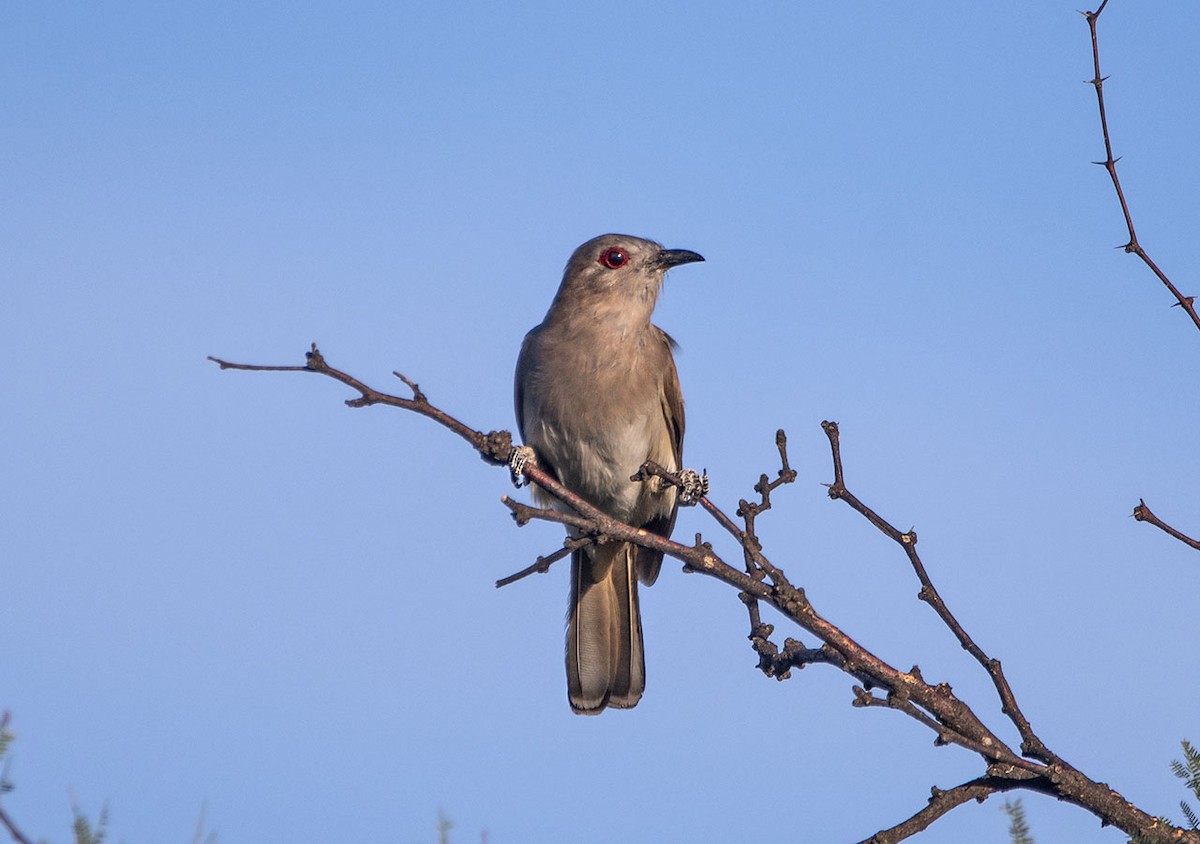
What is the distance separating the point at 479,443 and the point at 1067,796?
1906 mm

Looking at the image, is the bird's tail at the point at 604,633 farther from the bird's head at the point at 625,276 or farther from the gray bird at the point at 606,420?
the bird's head at the point at 625,276

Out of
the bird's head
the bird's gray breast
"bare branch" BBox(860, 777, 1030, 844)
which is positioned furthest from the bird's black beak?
"bare branch" BBox(860, 777, 1030, 844)

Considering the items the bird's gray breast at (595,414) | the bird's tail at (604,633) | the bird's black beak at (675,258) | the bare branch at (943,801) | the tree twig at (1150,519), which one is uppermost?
the bird's black beak at (675,258)

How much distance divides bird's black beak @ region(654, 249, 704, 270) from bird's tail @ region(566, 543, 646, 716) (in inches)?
63.2

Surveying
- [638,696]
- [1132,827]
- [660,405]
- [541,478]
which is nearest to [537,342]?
[660,405]

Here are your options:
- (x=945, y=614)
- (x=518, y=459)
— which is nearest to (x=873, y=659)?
(x=945, y=614)

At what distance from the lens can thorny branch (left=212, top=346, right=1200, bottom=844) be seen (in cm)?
340

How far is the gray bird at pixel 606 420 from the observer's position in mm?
7176

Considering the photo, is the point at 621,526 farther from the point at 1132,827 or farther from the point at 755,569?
the point at 1132,827

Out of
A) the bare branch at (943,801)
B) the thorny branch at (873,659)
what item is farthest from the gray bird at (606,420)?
the bare branch at (943,801)

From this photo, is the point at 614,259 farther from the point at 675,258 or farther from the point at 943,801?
the point at 943,801

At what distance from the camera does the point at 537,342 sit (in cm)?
759

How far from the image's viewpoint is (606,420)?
7.16 m

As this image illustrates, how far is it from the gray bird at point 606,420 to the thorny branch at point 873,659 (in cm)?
299
